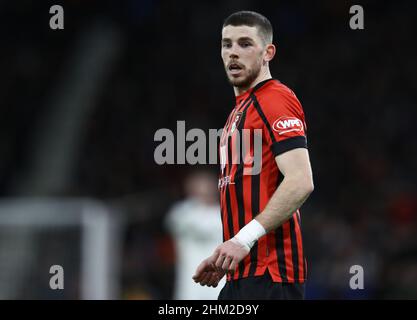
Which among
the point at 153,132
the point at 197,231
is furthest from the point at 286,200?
the point at 153,132

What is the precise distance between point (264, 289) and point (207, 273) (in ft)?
0.97

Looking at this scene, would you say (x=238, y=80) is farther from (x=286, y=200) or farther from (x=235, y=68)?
(x=286, y=200)

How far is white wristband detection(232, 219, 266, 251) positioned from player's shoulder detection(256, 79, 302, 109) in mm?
564

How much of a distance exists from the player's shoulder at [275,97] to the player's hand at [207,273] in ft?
2.58

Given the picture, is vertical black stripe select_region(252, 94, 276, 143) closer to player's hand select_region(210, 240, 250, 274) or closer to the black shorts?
player's hand select_region(210, 240, 250, 274)

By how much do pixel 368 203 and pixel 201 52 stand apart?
530 centimetres

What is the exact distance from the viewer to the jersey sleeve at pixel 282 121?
13.8 feet

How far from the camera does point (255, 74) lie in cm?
447

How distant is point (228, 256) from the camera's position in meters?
4.05

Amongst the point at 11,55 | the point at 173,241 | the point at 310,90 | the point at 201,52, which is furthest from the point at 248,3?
the point at 173,241

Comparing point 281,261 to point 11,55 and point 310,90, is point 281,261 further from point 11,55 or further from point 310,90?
point 11,55

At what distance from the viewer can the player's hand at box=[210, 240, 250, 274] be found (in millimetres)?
4039
